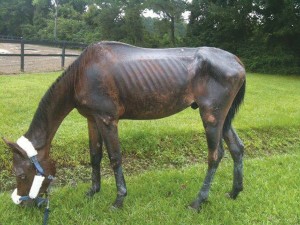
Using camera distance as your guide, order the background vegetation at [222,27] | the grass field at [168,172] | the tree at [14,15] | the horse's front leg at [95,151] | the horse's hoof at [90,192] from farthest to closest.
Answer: the tree at [14,15], the background vegetation at [222,27], the horse's hoof at [90,192], the horse's front leg at [95,151], the grass field at [168,172]

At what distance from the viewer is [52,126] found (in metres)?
3.65

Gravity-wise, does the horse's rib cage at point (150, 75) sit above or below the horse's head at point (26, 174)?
above

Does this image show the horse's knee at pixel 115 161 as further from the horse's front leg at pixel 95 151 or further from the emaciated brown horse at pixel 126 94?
the horse's front leg at pixel 95 151

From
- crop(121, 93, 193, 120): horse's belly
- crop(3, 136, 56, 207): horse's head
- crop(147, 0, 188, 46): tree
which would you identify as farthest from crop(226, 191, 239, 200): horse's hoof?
crop(147, 0, 188, 46): tree

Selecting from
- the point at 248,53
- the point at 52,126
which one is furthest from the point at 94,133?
the point at 248,53

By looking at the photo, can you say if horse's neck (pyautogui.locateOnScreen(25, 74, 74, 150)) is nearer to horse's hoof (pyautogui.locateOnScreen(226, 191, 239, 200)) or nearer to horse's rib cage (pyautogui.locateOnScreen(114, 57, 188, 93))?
horse's rib cage (pyautogui.locateOnScreen(114, 57, 188, 93))

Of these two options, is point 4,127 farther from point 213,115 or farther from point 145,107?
point 213,115

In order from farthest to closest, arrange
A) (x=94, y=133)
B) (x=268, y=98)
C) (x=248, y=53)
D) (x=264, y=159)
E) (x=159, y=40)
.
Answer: (x=159, y=40)
(x=248, y=53)
(x=268, y=98)
(x=264, y=159)
(x=94, y=133)

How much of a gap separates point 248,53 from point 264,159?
16.9m

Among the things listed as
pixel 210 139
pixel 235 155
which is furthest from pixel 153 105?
pixel 235 155

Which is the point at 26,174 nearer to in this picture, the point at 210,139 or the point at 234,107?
the point at 210,139

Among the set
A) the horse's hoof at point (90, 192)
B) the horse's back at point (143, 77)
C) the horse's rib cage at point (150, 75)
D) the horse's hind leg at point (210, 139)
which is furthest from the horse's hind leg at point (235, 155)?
the horse's hoof at point (90, 192)

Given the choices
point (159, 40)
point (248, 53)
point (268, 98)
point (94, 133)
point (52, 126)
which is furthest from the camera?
point (159, 40)

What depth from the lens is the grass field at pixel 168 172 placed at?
368 centimetres
